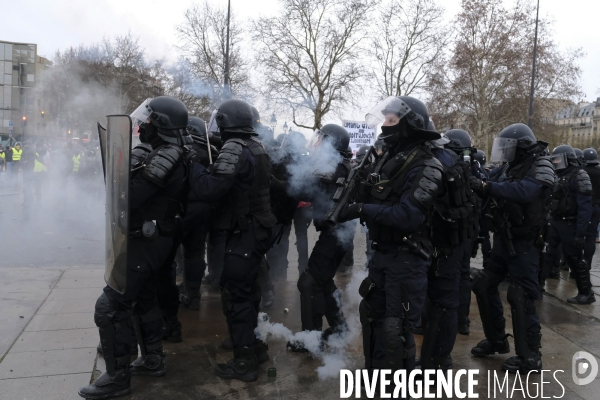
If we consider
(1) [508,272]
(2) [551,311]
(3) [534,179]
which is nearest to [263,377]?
(1) [508,272]

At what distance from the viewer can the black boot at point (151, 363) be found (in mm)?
4051

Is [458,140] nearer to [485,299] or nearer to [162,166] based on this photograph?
[485,299]

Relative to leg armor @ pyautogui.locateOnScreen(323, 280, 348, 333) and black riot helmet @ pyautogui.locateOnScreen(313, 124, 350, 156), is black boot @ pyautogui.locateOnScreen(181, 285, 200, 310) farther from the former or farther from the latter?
black riot helmet @ pyautogui.locateOnScreen(313, 124, 350, 156)

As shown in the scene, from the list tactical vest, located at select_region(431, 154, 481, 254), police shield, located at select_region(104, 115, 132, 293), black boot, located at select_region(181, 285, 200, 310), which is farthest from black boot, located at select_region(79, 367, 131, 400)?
tactical vest, located at select_region(431, 154, 481, 254)

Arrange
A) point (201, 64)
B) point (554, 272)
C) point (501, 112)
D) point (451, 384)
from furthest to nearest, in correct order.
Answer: point (501, 112)
point (201, 64)
point (554, 272)
point (451, 384)

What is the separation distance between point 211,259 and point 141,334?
2.63 m

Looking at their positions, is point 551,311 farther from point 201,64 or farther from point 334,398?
point 201,64

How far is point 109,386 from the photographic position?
3.67 meters

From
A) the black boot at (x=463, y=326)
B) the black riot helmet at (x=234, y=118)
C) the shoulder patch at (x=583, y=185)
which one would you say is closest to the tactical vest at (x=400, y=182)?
the black riot helmet at (x=234, y=118)

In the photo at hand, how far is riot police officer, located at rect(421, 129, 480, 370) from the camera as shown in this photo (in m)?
3.73

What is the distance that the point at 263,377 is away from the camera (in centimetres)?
412

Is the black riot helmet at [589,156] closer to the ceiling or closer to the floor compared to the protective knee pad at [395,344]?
closer to the ceiling

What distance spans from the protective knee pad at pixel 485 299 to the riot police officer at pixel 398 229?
123 centimetres

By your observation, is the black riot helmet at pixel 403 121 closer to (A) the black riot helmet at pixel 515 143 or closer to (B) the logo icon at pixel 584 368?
(A) the black riot helmet at pixel 515 143
